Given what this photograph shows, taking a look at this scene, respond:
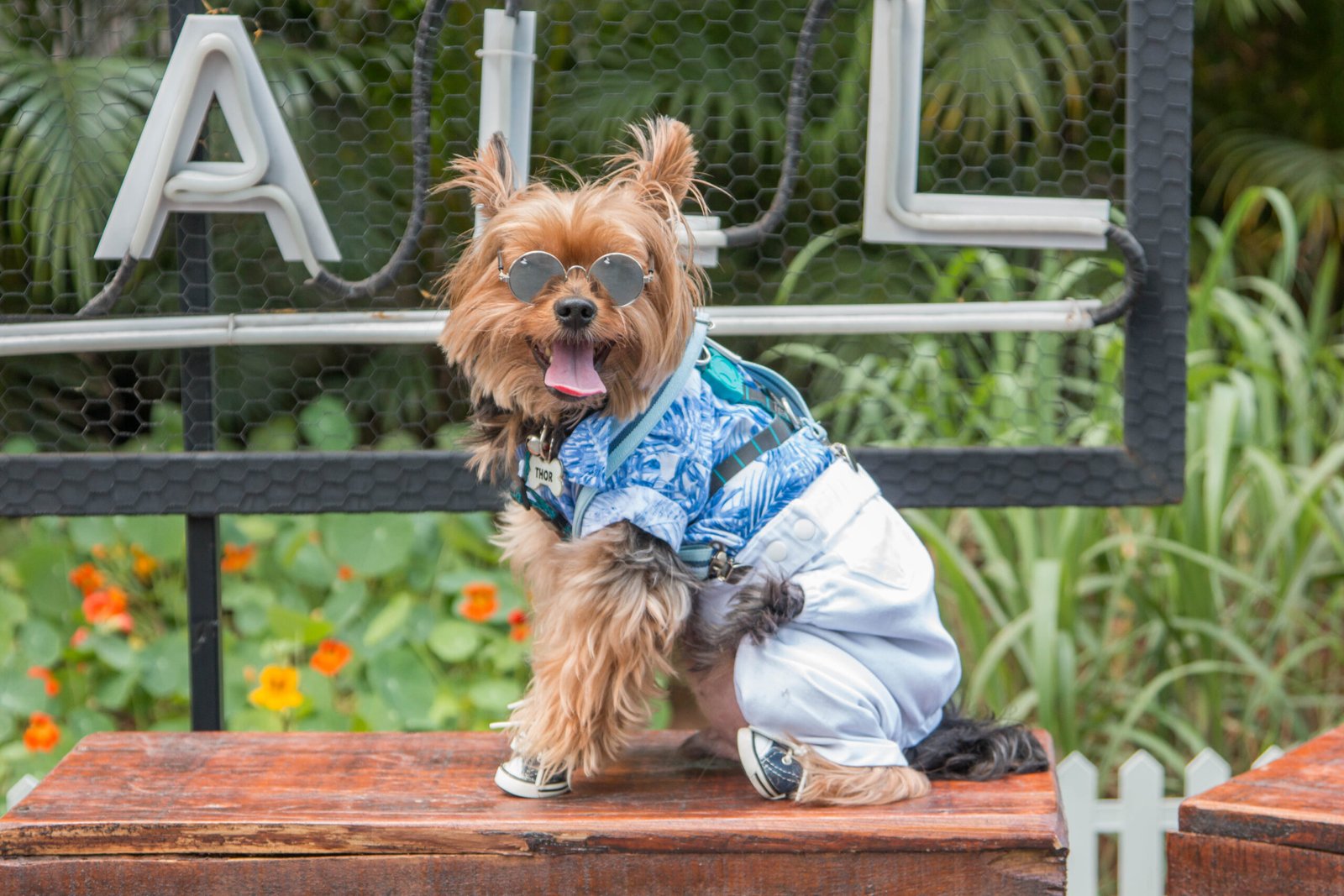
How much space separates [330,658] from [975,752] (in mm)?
1512

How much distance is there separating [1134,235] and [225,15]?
4.73 ft

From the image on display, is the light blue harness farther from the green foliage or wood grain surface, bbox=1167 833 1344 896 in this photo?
the green foliage

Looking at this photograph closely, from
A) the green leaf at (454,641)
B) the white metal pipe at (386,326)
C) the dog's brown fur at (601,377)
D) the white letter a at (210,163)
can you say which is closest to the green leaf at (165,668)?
the green leaf at (454,641)

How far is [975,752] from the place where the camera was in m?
1.86

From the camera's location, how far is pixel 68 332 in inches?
82.1

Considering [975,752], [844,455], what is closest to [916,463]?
[844,455]

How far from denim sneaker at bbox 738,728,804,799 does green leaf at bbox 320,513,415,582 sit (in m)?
1.49

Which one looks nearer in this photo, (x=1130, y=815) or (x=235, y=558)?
(x=1130, y=815)

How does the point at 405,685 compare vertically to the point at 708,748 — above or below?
below

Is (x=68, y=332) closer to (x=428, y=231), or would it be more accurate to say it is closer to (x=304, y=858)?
(x=428, y=231)

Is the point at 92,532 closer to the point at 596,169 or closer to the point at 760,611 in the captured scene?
the point at 596,169

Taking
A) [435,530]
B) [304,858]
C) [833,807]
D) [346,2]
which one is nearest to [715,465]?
[833,807]

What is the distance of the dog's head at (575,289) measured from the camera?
1522 millimetres

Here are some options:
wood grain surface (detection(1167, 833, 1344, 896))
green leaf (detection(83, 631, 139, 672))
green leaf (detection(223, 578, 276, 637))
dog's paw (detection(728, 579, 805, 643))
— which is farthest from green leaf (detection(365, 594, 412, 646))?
wood grain surface (detection(1167, 833, 1344, 896))
